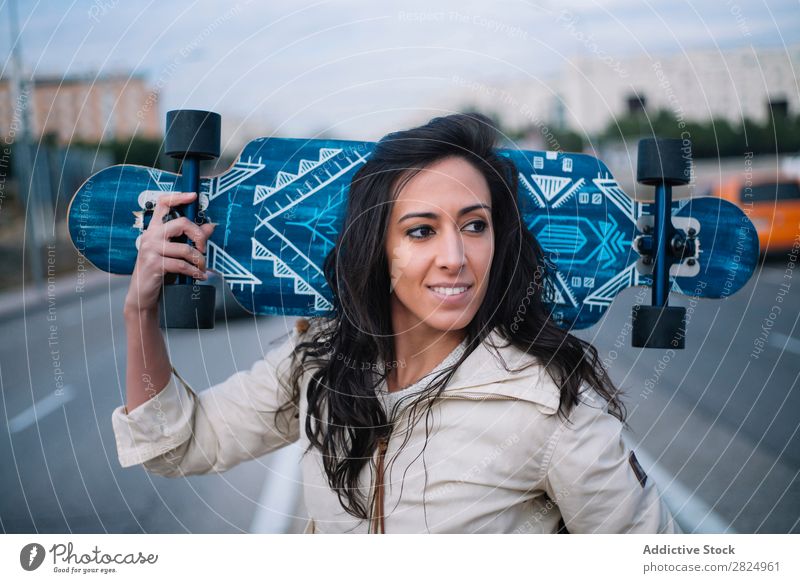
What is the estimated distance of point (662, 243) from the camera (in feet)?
5.57

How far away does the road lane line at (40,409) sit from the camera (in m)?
4.65

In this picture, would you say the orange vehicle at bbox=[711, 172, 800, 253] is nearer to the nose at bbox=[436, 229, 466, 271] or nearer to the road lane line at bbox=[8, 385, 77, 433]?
the road lane line at bbox=[8, 385, 77, 433]

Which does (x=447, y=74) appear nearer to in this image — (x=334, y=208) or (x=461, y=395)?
(x=334, y=208)

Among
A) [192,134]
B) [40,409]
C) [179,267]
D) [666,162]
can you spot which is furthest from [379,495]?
[40,409]

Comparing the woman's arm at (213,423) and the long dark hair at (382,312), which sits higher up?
the long dark hair at (382,312)

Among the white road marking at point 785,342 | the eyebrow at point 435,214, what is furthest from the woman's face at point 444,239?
the white road marking at point 785,342

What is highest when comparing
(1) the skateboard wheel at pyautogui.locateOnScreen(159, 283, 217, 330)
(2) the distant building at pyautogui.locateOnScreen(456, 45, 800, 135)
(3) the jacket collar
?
(2) the distant building at pyautogui.locateOnScreen(456, 45, 800, 135)

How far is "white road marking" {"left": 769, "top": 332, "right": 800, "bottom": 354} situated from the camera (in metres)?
6.34

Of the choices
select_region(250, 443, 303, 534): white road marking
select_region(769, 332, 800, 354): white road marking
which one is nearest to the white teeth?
select_region(250, 443, 303, 534): white road marking

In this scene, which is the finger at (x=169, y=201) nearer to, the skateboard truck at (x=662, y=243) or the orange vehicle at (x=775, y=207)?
the skateboard truck at (x=662, y=243)

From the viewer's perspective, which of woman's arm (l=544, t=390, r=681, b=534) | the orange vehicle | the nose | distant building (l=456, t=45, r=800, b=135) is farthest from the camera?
the orange vehicle

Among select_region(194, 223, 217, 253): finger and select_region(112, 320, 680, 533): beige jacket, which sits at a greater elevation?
select_region(194, 223, 217, 253): finger

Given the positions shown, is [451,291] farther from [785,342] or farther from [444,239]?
[785,342]

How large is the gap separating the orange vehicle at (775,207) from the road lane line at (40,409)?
6.64 meters
